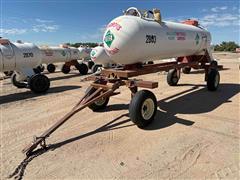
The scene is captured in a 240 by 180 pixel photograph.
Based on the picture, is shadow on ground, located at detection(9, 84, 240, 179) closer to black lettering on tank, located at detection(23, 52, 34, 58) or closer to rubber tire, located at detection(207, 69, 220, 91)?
rubber tire, located at detection(207, 69, 220, 91)

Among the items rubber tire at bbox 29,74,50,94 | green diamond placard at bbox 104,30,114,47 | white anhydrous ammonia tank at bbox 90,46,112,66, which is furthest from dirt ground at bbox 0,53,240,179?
white anhydrous ammonia tank at bbox 90,46,112,66

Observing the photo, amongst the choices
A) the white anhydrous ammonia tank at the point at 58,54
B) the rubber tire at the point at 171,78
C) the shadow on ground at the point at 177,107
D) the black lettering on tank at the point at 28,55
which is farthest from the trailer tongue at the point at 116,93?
the white anhydrous ammonia tank at the point at 58,54

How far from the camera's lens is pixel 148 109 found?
5.57 meters

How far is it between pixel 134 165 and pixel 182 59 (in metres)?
6.53

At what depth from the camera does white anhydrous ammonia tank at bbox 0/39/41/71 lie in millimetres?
9672

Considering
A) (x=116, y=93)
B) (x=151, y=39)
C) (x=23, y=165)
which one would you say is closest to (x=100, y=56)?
(x=116, y=93)

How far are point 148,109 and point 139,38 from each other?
1.72 m

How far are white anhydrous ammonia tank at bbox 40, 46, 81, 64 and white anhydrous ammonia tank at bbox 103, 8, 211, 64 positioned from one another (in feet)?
37.2

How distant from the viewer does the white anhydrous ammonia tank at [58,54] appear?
16.6 m

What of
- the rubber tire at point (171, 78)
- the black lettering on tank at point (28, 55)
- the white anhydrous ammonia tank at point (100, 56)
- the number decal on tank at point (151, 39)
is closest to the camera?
the number decal on tank at point (151, 39)

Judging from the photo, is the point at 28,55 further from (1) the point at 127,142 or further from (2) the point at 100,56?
(1) the point at 127,142

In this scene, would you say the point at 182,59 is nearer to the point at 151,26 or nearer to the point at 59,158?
the point at 151,26

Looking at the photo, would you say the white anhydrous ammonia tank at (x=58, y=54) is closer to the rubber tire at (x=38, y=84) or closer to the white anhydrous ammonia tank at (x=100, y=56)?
the white anhydrous ammonia tank at (x=100, y=56)

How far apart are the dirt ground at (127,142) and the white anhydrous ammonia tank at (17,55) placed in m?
2.79
